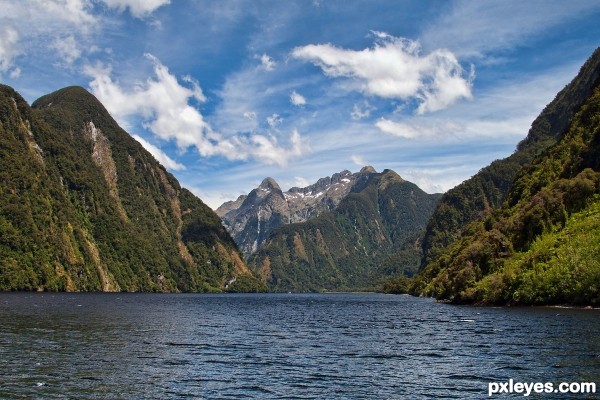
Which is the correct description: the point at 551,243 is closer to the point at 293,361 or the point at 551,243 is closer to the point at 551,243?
the point at 551,243

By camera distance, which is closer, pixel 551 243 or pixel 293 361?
pixel 293 361

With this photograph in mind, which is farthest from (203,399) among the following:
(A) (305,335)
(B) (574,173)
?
(B) (574,173)

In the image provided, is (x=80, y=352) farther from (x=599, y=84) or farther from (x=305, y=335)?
(x=599, y=84)

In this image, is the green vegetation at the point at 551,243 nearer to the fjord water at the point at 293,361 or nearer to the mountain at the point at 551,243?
the mountain at the point at 551,243

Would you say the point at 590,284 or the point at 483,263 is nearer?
the point at 590,284

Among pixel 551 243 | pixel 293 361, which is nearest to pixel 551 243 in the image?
pixel 551 243

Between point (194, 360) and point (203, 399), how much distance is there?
668 inches

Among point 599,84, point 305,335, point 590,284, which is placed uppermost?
point 599,84

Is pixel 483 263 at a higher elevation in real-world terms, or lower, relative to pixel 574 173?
lower

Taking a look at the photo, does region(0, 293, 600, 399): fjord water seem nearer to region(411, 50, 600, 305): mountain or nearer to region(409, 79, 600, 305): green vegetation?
region(411, 50, 600, 305): mountain

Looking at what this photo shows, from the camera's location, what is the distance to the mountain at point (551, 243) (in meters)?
109

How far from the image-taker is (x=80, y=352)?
55.8 meters

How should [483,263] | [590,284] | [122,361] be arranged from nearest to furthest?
[122,361] → [590,284] → [483,263]

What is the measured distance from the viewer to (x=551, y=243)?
127 metres
